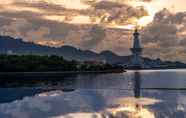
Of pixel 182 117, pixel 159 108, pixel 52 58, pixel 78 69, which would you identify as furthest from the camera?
pixel 78 69

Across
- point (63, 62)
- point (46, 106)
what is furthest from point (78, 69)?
point (46, 106)

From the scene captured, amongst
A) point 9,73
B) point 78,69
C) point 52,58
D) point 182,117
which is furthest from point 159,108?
point 78,69

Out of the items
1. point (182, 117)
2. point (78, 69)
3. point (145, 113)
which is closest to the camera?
point (182, 117)

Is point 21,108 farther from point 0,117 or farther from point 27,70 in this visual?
point 27,70

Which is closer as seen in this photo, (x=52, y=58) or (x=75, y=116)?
(x=75, y=116)

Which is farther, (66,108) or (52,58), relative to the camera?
(52,58)

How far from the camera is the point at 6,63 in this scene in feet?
451

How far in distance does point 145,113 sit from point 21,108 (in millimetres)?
8819

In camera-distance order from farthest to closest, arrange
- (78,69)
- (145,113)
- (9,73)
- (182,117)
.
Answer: (78,69), (9,73), (145,113), (182,117)

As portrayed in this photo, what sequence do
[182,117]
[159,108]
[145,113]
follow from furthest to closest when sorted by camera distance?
[159,108]
[145,113]
[182,117]

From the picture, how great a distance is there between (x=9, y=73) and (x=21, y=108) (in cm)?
10018

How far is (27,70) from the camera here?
140125 mm

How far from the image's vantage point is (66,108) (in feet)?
110

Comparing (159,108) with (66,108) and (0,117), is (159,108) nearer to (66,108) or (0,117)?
(66,108)
